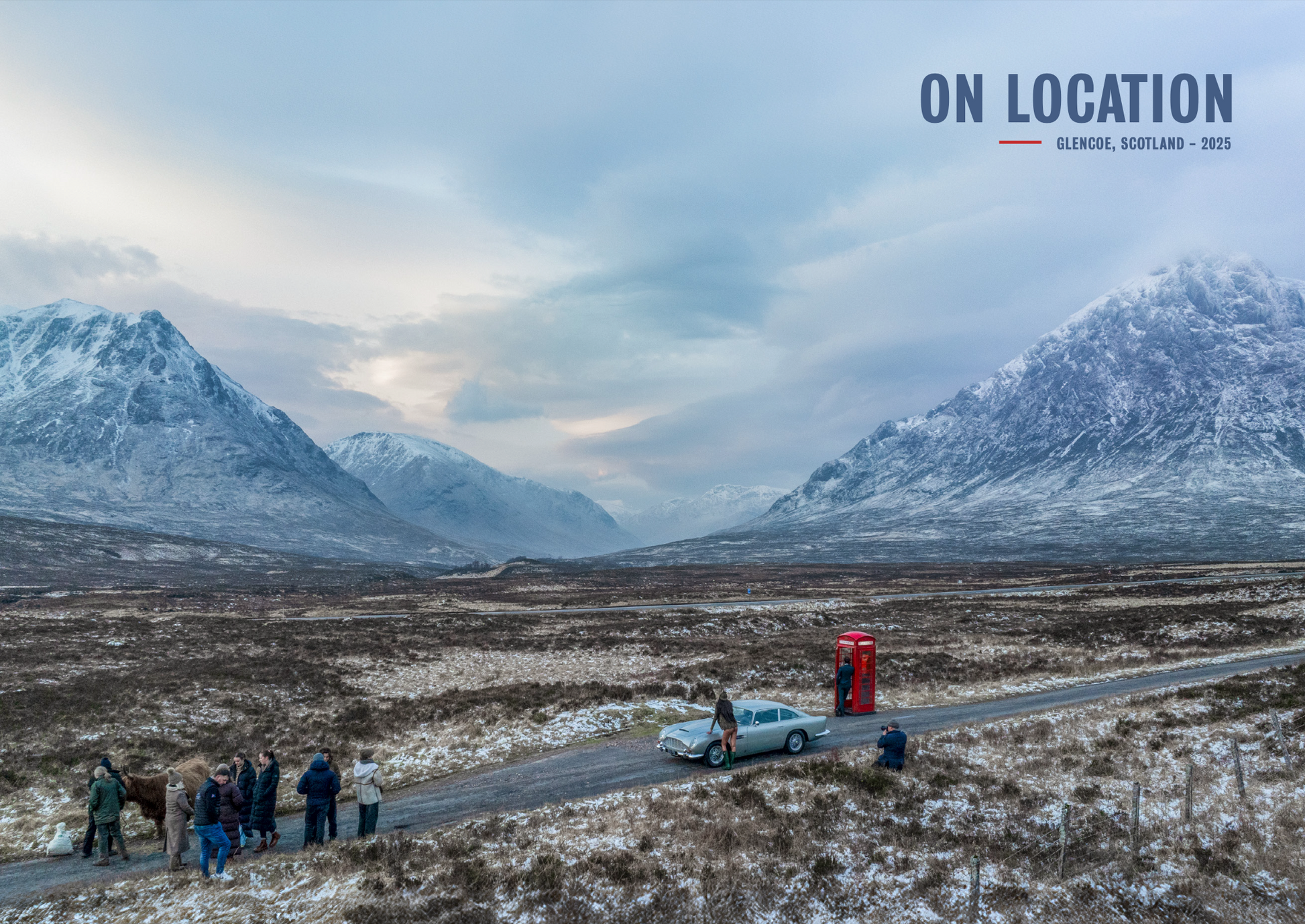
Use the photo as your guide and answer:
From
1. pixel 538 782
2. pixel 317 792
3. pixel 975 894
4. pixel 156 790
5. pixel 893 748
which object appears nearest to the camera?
pixel 975 894

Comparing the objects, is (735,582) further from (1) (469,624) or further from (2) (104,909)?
(2) (104,909)

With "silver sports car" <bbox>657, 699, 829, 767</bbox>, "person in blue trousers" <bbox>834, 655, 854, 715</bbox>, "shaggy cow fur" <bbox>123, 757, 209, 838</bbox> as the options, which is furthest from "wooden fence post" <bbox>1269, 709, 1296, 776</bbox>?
"shaggy cow fur" <bbox>123, 757, 209, 838</bbox>

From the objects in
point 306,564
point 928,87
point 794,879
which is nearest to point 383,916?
point 794,879

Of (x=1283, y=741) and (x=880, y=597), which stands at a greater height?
(x=1283, y=741)

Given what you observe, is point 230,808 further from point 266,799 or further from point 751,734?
point 751,734

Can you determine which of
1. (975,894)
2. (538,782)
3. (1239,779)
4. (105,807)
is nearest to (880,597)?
(1239,779)

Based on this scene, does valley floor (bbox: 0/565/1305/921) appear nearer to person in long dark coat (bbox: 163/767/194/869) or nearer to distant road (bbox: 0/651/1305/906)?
person in long dark coat (bbox: 163/767/194/869)

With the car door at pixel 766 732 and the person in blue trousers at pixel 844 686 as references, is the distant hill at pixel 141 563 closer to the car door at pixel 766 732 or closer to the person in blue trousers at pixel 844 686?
the person in blue trousers at pixel 844 686
